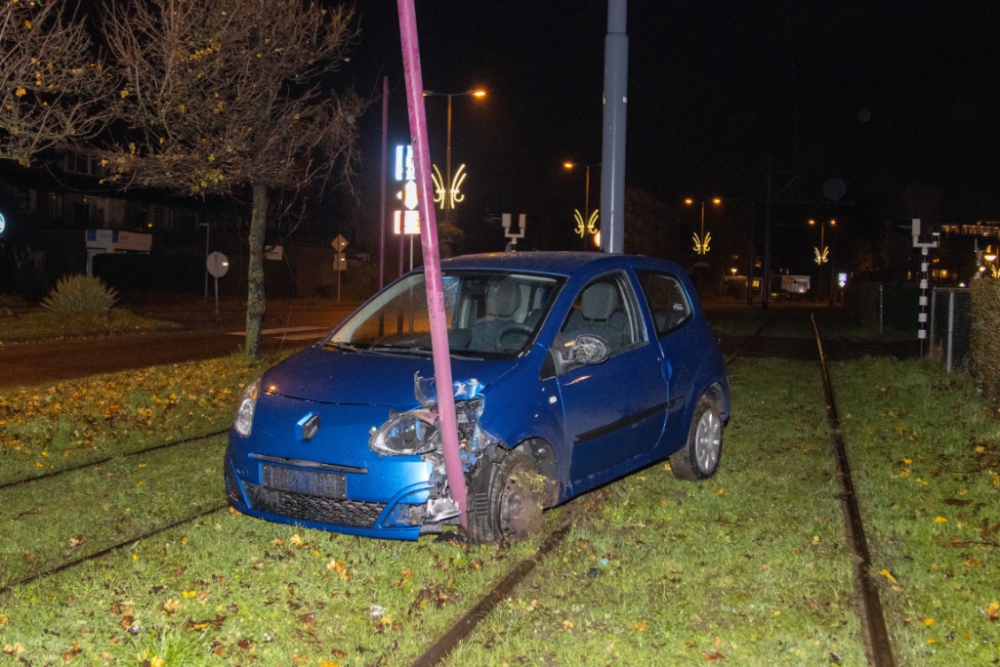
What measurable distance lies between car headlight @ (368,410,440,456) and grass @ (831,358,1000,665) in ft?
7.95

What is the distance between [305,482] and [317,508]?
0.50 ft

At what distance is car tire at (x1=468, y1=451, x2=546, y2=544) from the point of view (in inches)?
208

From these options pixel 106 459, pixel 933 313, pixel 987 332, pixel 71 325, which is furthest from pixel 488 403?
pixel 71 325

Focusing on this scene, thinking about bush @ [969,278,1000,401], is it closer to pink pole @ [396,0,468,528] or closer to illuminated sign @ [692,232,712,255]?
pink pole @ [396,0,468,528]

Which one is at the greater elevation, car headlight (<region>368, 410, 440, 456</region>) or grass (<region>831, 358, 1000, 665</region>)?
car headlight (<region>368, 410, 440, 456</region>)

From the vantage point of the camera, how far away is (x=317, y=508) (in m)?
5.25

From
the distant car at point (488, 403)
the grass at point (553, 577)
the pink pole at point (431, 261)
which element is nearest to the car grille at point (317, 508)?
the distant car at point (488, 403)

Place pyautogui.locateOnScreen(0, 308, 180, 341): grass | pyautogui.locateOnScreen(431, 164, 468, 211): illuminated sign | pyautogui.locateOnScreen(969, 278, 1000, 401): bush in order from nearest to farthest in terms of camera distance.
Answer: pyautogui.locateOnScreen(969, 278, 1000, 401): bush, pyautogui.locateOnScreen(0, 308, 180, 341): grass, pyautogui.locateOnScreen(431, 164, 468, 211): illuminated sign

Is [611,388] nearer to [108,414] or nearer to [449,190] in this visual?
[108,414]

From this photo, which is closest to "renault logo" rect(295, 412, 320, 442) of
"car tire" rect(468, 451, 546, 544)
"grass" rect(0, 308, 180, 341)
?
"car tire" rect(468, 451, 546, 544)

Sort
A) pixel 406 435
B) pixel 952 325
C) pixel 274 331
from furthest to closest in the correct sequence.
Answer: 1. pixel 274 331
2. pixel 952 325
3. pixel 406 435

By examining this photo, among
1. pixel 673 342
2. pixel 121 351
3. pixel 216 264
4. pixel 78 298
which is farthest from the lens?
pixel 216 264

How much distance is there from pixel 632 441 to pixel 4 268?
41.0m

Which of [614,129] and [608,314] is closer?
[608,314]
